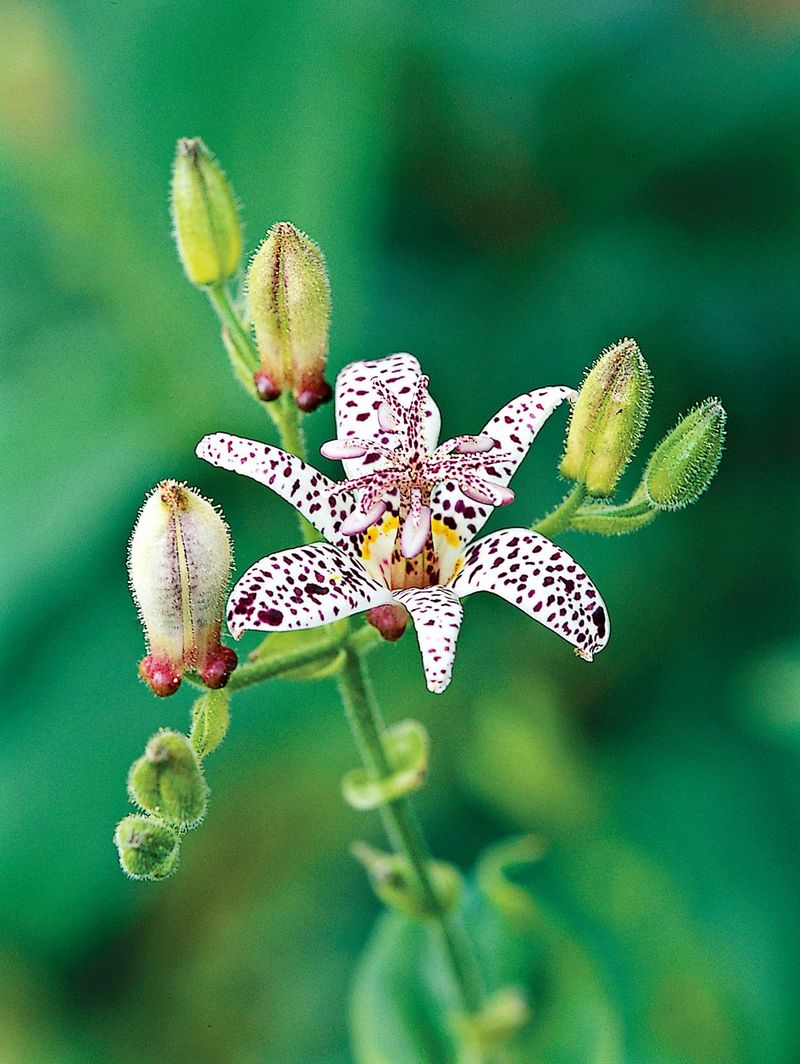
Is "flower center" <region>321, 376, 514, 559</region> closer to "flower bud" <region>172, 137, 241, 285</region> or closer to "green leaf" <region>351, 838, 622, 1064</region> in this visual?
"flower bud" <region>172, 137, 241, 285</region>

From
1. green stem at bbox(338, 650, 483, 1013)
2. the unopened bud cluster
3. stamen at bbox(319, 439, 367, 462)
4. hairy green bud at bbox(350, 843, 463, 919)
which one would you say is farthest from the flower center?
hairy green bud at bbox(350, 843, 463, 919)

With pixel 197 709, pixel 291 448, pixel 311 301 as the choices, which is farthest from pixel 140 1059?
pixel 311 301

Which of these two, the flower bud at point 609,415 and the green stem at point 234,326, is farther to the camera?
the green stem at point 234,326

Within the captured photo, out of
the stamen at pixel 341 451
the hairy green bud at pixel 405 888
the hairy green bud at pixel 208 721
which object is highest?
the stamen at pixel 341 451

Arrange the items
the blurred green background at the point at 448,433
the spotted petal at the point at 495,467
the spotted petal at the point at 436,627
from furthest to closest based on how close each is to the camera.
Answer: the blurred green background at the point at 448,433 < the spotted petal at the point at 495,467 < the spotted petal at the point at 436,627

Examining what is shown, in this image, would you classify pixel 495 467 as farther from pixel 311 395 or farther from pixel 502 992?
pixel 502 992

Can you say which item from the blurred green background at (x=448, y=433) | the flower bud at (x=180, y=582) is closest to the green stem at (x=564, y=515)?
the flower bud at (x=180, y=582)

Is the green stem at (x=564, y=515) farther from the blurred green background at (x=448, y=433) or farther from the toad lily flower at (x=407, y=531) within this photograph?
the blurred green background at (x=448, y=433)
